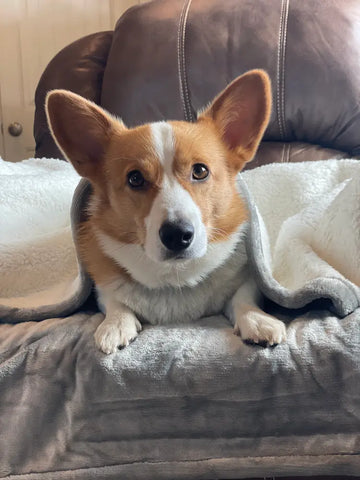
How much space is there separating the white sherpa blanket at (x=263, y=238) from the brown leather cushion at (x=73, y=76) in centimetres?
29

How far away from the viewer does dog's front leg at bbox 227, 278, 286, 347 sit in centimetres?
74

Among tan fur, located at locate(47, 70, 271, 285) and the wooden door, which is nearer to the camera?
tan fur, located at locate(47, 70, 271, 285)

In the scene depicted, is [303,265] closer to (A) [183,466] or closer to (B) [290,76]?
(A) [183,466]

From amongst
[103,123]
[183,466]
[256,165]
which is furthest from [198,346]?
[256,165]

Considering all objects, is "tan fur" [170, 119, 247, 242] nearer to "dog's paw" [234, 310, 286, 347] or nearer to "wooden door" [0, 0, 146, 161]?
"dog's paw" [234, 310, 286, 347]

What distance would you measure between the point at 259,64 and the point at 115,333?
1.10 metres

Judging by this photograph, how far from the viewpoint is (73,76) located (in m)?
1.84

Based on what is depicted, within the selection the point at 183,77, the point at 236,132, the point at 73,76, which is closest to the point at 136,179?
the point at 236,132

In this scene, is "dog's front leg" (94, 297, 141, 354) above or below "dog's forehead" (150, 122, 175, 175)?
below

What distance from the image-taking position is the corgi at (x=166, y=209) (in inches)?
32.3

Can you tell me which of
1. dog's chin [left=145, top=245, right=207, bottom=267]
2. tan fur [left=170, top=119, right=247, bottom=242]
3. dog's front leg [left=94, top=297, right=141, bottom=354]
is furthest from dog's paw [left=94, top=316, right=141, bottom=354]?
tan fur [left=170, top=119, right=247, bottom=242]

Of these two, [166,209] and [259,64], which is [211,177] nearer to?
[166,209]

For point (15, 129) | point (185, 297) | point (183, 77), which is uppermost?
point (183, 77)

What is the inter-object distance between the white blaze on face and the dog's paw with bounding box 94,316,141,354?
13 centimetres
